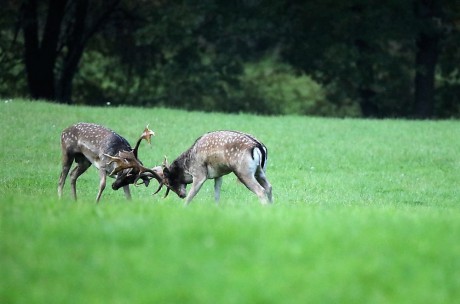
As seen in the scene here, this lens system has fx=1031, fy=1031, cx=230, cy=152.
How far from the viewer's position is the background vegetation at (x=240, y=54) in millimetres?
37000

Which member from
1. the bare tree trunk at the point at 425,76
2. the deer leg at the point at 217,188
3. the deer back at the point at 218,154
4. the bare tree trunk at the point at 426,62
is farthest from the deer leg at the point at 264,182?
the bare tree trunk at the point at 425,76

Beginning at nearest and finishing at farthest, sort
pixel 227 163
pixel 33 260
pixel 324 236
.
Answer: pixel 33 260, pixel 324 236, pixel 227 163

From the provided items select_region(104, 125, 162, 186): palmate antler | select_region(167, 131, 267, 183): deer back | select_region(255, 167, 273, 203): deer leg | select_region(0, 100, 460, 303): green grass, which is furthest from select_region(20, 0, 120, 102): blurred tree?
select_region(0, 100, 460, 303): green grass

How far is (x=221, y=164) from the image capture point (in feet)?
45.0

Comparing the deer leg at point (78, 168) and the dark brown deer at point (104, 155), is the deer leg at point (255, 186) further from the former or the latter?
the deer leg at point (78, 168)

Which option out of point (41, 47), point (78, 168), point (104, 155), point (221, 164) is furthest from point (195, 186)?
point (41, 47)

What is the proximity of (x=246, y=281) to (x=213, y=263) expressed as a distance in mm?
480

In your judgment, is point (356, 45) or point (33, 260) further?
Result: point (356, 45)

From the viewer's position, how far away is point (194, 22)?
38.5m

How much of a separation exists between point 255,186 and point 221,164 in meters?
0.74

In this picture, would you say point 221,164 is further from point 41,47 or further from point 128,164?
point 41,47

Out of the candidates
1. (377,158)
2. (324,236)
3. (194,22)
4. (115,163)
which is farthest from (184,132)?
(324,236)

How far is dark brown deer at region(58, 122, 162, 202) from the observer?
47.0ft

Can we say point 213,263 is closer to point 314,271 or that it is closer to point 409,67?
point 314,271
